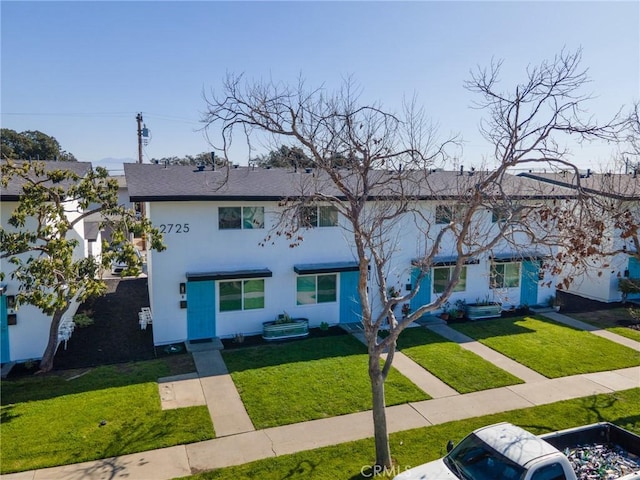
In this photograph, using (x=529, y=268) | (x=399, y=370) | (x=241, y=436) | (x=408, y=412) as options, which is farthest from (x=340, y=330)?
(x=529, y=268)

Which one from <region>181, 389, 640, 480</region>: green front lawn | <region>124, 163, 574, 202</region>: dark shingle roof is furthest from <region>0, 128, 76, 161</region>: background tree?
<region>181, 389, 640, 480</region>: green front lawn

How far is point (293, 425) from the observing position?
10.4 m

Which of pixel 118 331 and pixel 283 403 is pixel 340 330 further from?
pixel 118 331

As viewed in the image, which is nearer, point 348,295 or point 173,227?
point 173,227

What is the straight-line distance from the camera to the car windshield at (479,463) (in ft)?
21.7

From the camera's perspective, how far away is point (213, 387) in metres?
12.3

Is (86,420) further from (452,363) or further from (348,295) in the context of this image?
(452,363)

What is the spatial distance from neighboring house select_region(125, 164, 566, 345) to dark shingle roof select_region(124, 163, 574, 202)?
4cm

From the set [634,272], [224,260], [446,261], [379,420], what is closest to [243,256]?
[224,260]

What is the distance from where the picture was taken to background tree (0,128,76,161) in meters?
55.1

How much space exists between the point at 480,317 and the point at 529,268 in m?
3.53

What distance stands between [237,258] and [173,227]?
240cm

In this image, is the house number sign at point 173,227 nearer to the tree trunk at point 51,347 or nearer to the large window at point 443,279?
the tree trunk at point 51,347

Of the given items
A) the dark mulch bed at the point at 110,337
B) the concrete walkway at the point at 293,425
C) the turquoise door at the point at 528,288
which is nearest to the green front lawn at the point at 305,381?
the concrete walkway at the point at 293,425
